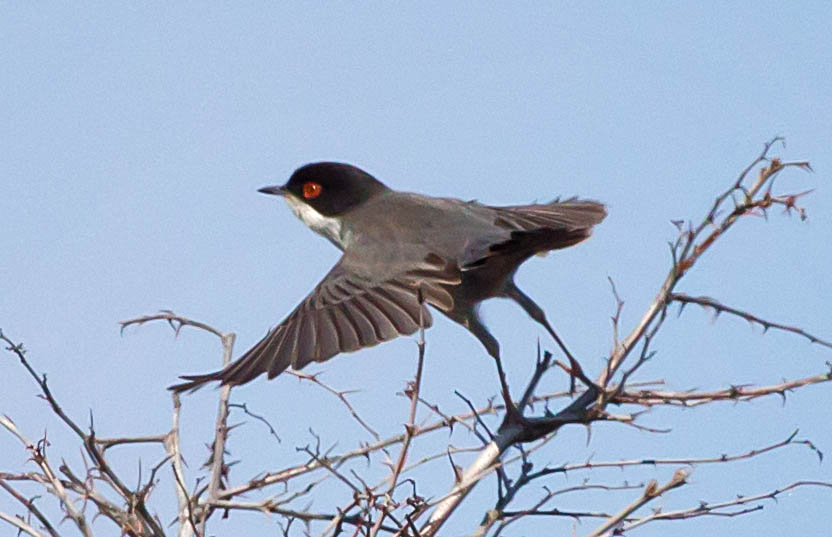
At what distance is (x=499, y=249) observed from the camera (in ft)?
18.2

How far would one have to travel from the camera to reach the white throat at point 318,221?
693 cm

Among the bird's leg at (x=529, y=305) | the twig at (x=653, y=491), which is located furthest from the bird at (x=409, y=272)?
the twig at (x=653, y=491)

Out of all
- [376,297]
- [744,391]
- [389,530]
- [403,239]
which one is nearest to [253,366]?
[376,297]

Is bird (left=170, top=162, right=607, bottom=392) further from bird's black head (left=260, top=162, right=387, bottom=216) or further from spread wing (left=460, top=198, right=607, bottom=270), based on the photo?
bird's black head (left=260, top=162, right=387, bottom=216)

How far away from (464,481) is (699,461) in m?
0.80

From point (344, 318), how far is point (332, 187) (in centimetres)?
202

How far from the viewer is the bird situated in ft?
16.6

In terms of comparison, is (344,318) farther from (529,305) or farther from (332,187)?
(332,187)

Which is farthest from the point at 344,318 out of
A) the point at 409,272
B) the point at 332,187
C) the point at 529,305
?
the point at 332,187

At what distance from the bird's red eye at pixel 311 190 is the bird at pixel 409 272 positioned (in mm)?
283

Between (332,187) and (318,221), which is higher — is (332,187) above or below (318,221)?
above

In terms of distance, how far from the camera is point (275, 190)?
24.3 ft

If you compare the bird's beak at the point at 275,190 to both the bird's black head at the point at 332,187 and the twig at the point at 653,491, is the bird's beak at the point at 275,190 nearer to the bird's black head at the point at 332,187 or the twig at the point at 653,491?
the bird's black head at the point at 332,187

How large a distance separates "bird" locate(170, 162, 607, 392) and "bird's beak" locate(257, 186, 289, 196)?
22.4 inches
